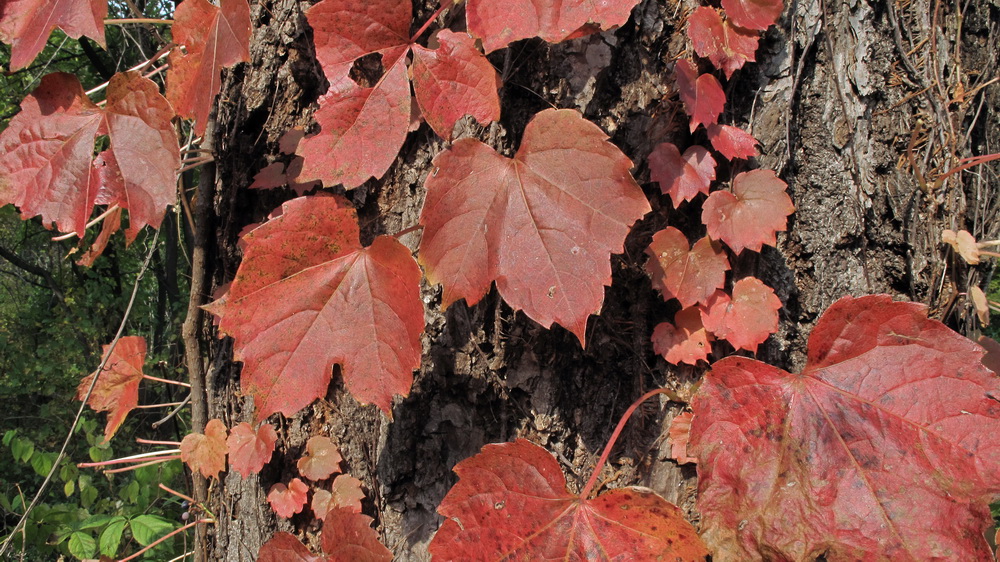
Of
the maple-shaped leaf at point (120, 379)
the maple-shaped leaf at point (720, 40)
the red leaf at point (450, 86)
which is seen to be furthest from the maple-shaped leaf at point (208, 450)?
the maple-shaped leaf at point (720, 40)

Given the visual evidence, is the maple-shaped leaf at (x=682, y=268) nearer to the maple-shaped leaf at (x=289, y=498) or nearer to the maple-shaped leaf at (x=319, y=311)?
the maple-shaped leaf at (x=319, y=311)

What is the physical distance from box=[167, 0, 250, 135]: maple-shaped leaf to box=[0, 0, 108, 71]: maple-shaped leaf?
0.39 ft

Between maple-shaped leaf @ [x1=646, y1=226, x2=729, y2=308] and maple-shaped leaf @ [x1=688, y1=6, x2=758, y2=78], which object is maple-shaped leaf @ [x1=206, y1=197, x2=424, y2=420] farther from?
maple-shaped leaf @ [x1=688, y1=6, x2=758, y2=78]

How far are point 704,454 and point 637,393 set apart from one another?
0.71 feet

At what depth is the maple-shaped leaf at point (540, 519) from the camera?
941mm

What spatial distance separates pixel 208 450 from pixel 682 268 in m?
1.19

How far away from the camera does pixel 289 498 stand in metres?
1.27

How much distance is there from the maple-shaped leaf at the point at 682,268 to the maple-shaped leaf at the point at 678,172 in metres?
0.07

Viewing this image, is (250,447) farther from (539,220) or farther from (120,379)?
(539,220)

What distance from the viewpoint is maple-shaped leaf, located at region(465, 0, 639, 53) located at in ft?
2.68

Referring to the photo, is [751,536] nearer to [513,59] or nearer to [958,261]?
[958,261]

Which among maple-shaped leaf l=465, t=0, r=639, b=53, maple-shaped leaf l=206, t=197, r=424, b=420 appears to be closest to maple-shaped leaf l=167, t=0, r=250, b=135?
maple-shaped leaf l=206, t=197, r=424, b=420

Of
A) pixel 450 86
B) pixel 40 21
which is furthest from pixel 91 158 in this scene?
pixel 450 86

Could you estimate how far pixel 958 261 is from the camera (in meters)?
1.18
